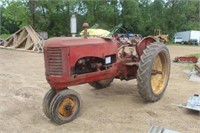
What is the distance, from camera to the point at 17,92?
20.1ft

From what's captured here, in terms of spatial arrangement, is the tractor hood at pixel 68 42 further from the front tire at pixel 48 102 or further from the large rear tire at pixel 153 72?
the large rear tire at pixel 153 72

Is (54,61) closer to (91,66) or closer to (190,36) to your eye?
(91,66)

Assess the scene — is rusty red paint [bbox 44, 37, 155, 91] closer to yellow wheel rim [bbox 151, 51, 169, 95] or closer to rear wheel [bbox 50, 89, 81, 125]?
rear wheel [bbox 50, 89, 81, 125]

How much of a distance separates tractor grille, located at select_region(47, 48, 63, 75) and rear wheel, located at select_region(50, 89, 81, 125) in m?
0.33

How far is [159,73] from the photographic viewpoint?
223 inches

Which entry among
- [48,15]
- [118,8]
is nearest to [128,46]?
[48,15]

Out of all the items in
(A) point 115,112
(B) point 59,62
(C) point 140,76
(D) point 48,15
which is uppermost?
(D) point 48,15

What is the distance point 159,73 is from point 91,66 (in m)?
1.63

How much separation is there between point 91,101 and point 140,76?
1167 mm

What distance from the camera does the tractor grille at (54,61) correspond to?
4.15 m

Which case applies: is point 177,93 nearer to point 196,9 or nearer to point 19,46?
point 19,46

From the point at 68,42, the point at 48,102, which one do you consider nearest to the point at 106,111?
the point at 48,102

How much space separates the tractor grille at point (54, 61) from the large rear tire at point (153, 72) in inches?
56.1

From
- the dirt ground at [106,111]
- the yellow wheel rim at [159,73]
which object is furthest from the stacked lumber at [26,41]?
the yellow wheel rim at [159,73]
